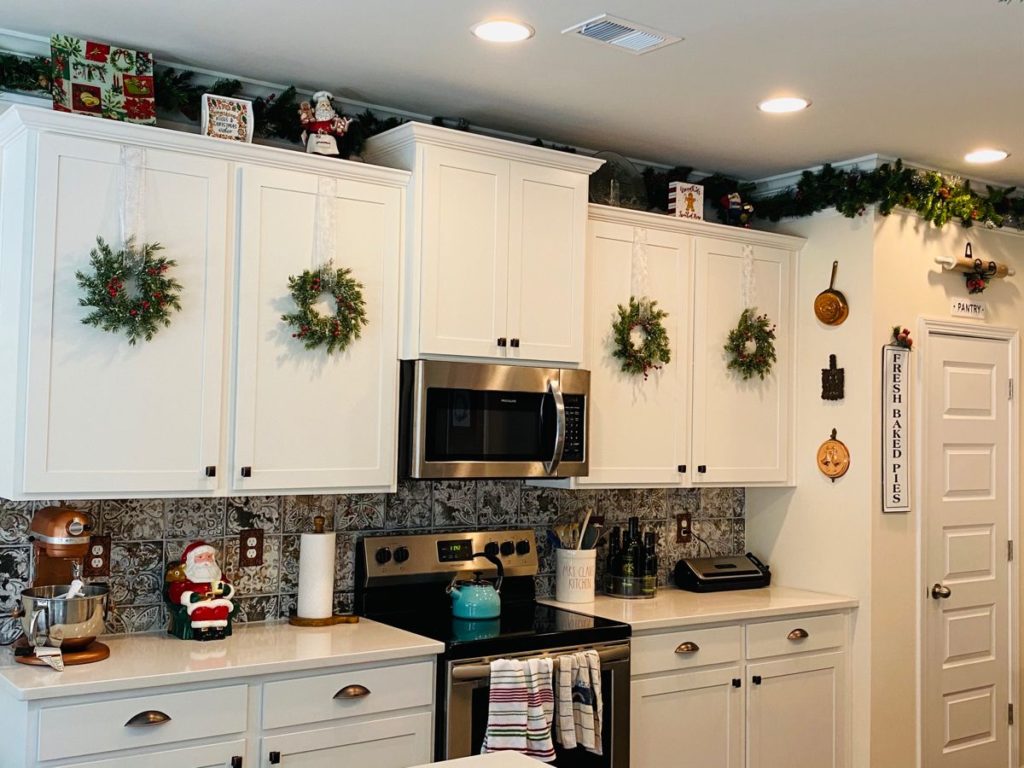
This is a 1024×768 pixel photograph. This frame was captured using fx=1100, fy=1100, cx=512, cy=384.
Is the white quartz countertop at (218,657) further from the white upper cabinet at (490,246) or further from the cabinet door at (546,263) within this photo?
the cabinet door at (546,263)

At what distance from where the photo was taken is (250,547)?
3557 millimetres

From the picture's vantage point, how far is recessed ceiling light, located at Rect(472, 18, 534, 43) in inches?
119

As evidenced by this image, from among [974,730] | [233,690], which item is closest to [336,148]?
[233,690]

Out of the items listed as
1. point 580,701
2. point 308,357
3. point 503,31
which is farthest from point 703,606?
point 503,31

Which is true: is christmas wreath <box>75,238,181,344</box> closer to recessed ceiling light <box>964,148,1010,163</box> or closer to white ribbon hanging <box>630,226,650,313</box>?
white ribbon hanging <box>630,226,650,313</box>

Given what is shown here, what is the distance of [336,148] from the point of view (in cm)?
352

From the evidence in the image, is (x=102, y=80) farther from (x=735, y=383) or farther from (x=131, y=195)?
(x=735, y=383)

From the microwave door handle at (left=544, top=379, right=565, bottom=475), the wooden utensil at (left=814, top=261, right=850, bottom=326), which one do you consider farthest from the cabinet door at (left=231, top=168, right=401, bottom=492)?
the wooden utensil at (left=814, top=261, right=850, bottom=326)

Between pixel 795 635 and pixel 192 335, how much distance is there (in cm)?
251

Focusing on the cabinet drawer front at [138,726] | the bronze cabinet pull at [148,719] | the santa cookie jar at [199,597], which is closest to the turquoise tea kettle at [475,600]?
the santa cookie jar at [199,597]

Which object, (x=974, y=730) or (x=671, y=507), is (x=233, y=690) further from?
(x=974, y=730)

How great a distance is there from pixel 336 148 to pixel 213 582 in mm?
1405

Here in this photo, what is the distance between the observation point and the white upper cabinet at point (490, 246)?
3.53 metres

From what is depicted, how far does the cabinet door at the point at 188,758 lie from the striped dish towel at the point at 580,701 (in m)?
1.01
